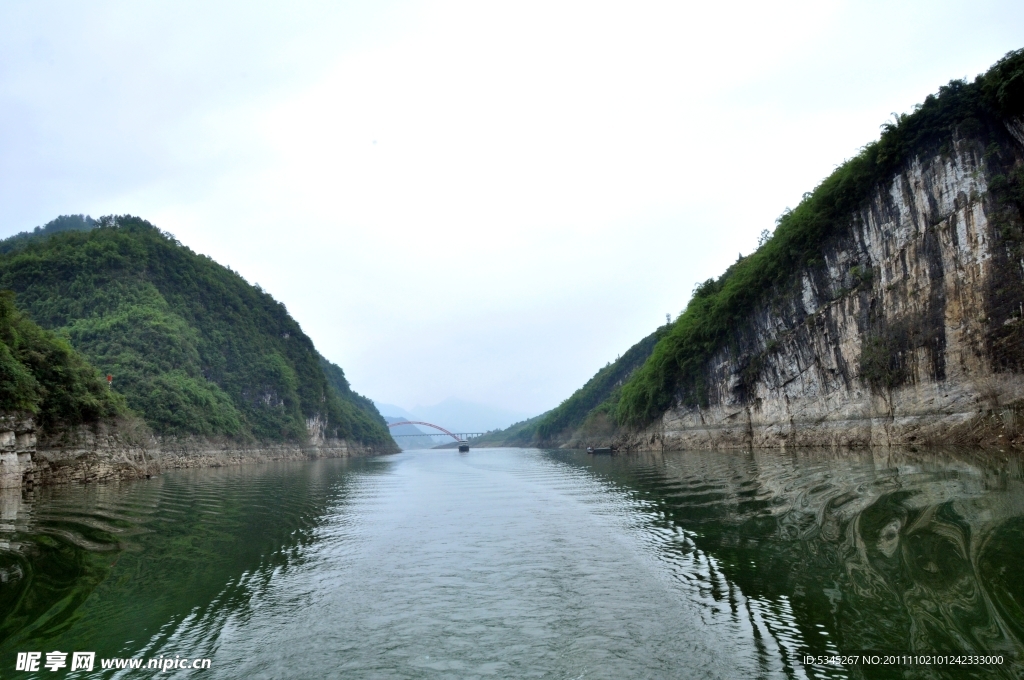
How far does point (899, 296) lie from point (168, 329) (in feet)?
260

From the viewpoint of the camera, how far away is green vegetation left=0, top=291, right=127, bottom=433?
81.8 feet

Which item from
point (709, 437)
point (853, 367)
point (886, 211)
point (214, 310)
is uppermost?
point (214, 310)

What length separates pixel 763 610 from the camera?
7.49 meters

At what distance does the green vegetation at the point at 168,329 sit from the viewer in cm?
6341

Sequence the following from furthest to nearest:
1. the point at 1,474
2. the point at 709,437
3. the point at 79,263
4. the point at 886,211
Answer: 1. the point at 79,263
2. the point at 709,437
3. the point at 886,211
4. the point at 1,474

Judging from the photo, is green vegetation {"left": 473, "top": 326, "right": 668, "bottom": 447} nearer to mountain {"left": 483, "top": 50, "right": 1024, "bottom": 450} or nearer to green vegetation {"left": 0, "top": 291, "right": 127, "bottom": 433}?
mountain {"left": 483, "top": 50, "right": 1024, "bottom": 450}

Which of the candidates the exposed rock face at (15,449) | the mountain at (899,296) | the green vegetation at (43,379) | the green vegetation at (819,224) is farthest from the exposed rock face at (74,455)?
the green vegetation at (819,224)

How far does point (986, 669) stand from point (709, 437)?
2224 inches

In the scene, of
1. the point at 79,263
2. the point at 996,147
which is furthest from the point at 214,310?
the point at 996,147

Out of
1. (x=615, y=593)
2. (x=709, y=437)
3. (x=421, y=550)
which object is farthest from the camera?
(x=709, y=437)

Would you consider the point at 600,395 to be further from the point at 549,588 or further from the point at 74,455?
the point at 549,588

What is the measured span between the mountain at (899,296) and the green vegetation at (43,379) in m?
43.6

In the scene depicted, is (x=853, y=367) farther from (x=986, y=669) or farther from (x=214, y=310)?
(x=214, y=310)

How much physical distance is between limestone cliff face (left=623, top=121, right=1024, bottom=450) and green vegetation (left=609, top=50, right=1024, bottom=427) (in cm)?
90
